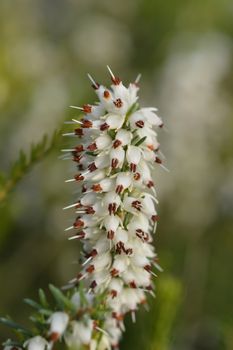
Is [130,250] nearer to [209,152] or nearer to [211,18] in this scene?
[209,152]

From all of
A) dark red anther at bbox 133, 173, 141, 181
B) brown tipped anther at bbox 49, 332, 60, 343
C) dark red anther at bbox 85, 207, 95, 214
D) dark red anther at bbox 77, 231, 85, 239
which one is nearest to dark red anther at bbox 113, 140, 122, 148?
dark red anther at bbox 133, 173, 141, 181

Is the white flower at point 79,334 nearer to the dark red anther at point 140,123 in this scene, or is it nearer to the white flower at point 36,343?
the white flower at point 36,343

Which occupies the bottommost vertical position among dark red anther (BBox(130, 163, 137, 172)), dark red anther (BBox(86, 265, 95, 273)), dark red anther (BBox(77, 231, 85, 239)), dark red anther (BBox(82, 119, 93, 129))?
dark red anther (BBox(86, 265, 95, 273))

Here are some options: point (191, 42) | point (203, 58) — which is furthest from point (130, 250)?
point (191, 42)

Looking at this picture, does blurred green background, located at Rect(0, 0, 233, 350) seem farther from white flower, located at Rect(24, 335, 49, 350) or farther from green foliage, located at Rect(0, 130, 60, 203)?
white flower, located at Rect(24, 335, 49, 350)

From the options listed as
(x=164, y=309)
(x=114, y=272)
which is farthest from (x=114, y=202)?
(x=164, y=309)

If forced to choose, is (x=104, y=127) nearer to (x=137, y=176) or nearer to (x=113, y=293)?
(x=137, y=176)
